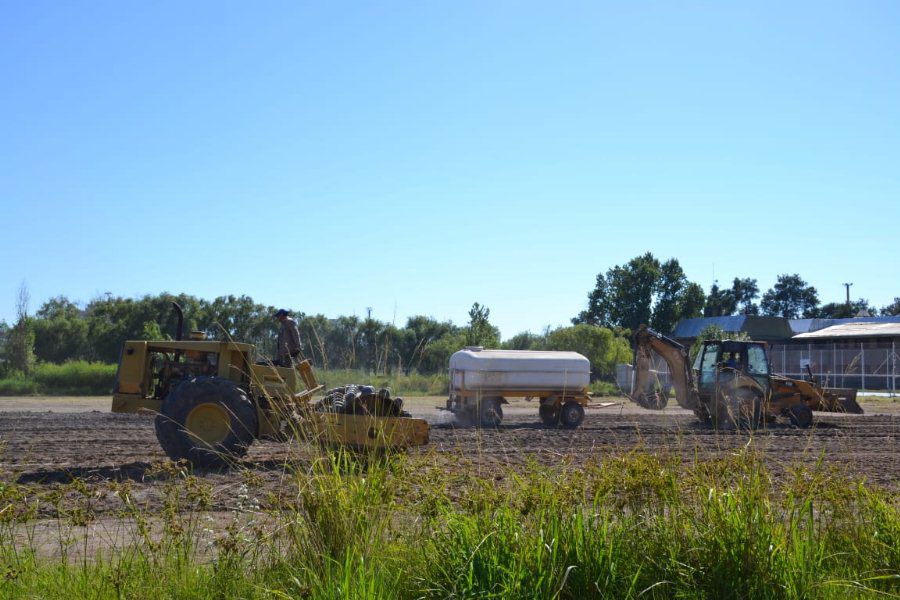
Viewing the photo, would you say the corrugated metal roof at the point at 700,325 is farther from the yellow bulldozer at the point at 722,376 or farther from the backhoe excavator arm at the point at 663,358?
the backhoe excavator arm at the point at 663,358

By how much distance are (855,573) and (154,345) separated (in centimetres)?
1032

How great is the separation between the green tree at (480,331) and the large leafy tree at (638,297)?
37.7 meters

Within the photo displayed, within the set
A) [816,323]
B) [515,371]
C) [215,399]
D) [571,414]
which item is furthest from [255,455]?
[816,323]

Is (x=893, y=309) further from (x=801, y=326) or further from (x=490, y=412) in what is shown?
(x=490, y=412)

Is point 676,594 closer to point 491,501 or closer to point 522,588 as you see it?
point 522,588

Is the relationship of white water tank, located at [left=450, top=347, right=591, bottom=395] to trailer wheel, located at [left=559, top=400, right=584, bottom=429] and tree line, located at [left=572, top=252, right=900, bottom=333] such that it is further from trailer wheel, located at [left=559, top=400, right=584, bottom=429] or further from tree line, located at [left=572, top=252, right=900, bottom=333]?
tree line, located at [left=572, top=252, right=900, bottom=333]

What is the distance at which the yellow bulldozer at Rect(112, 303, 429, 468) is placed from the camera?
11836mm

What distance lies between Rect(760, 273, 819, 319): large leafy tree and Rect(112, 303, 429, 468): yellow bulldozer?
95.4 metres

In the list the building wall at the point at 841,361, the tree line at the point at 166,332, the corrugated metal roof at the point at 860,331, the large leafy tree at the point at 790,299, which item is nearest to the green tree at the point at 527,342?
the tree line at the point at 166,332

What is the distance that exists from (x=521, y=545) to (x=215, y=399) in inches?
308

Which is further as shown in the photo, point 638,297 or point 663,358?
point 638,297

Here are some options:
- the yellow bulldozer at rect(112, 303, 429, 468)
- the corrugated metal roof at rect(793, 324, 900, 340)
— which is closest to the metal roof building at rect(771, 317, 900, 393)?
the corrugated metal roof at rect(793, 324, 900, 340)

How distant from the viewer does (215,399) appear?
11.9 m

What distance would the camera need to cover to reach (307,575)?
517 centimetres
